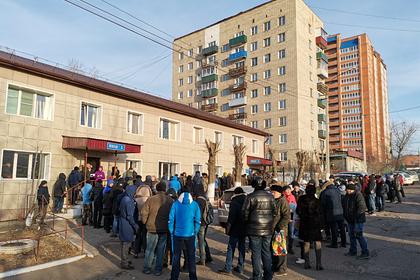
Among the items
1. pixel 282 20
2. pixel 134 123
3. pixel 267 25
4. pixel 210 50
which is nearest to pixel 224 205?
pixel 134 123

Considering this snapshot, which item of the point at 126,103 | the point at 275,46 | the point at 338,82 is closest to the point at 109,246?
the point at 126,103

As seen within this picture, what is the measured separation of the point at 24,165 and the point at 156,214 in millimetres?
10132

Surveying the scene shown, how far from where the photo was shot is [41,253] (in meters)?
8.17

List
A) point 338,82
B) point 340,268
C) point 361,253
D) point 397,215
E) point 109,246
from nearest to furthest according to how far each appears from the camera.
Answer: point 340,268
point 361,253
point 109,246
point 397,215
point 338,82

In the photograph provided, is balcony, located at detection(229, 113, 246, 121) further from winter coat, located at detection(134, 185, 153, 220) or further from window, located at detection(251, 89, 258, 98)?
winter coat, located at detection(134, 185, 153, 220)

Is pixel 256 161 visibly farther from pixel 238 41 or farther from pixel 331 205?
pixel 238 41

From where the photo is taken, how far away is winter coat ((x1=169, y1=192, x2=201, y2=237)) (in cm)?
609

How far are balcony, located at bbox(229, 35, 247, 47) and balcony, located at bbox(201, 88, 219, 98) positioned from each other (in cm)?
815

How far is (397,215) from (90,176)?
577 inches

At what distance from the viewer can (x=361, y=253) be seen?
7.89 meters

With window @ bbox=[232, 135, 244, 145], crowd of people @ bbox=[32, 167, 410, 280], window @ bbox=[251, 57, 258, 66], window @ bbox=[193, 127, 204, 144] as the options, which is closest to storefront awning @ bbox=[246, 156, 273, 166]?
window @ bbox=[232, 135, 244, 145]

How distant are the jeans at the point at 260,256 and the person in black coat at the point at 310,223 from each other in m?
1.42

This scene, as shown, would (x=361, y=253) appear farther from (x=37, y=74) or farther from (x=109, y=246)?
(x=37, y=74)

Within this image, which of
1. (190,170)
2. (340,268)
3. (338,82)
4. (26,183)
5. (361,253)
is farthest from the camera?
(338,82)
